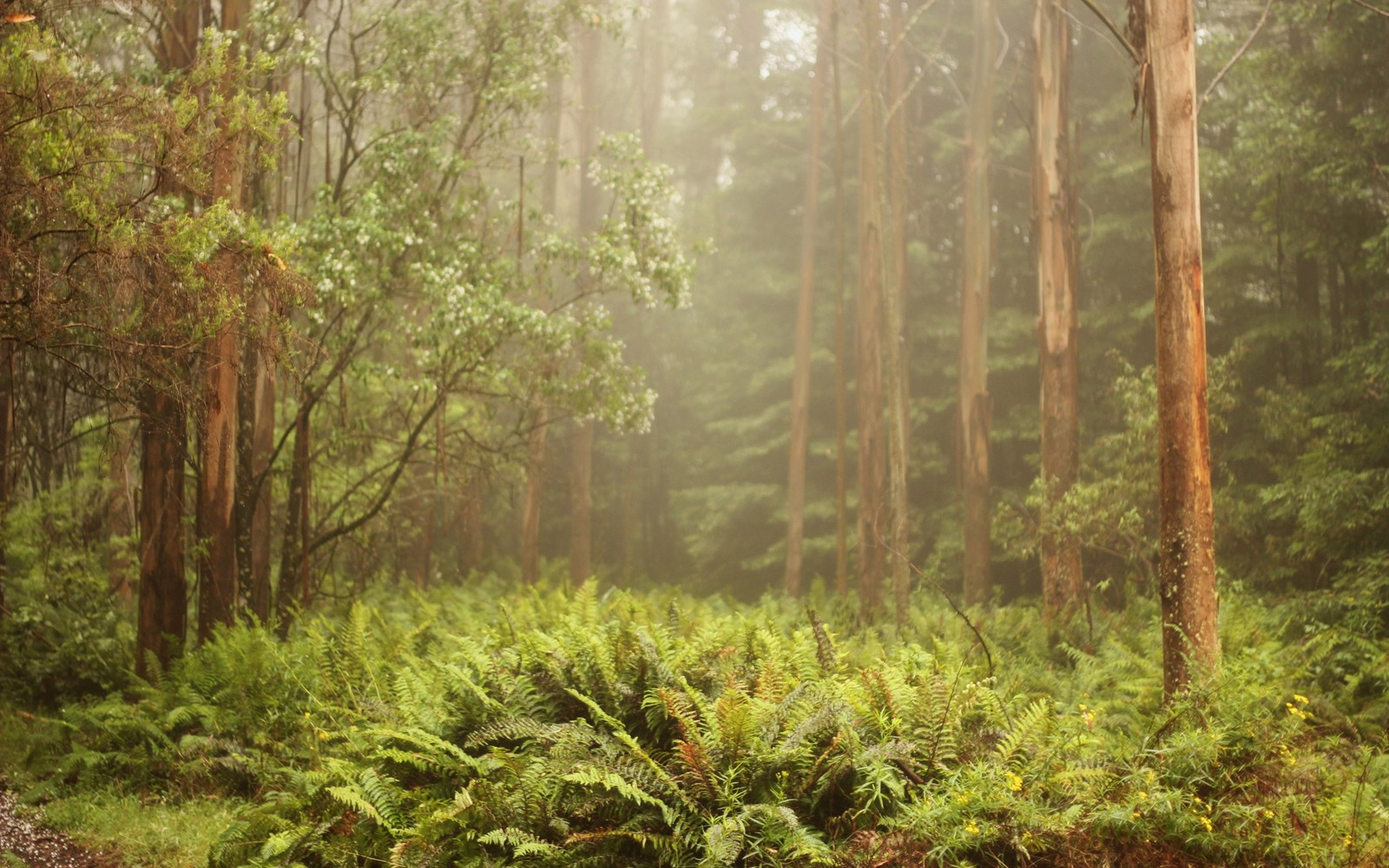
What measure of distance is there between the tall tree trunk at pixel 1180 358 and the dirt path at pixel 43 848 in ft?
25.2

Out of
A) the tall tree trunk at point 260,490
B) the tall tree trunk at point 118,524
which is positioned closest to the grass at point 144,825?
the tall tree trunk at point 118,524

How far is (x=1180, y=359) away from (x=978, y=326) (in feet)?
41.6

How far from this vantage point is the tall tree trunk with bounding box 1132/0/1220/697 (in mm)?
7895

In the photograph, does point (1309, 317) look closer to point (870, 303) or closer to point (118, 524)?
point (870, 303)

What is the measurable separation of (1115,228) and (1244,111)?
358 cm

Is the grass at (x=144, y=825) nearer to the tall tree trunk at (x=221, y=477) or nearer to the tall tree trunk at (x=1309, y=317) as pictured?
the tall tree trunk at (x=221, y=477)

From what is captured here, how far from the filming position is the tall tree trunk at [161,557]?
38.8 ft

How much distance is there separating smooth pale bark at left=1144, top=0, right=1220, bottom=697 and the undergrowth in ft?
1.44

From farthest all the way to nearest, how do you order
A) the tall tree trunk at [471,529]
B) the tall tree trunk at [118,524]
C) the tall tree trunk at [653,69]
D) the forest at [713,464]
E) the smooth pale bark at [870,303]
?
the tall tree trunk at [653,69]
the smooth pale bark at [870,303]
the tall tree trunk at [471,529]
the tall tree trunk at [118,524]
the forest at [713,464]

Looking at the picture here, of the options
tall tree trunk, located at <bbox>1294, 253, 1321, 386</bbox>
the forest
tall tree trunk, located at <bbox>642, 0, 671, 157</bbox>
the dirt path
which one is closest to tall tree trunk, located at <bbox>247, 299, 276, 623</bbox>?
the forest

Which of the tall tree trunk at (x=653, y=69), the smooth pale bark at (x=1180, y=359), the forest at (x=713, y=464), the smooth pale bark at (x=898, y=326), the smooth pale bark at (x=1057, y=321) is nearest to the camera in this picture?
the forest at (x=713, y=464)

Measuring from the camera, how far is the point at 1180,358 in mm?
8000

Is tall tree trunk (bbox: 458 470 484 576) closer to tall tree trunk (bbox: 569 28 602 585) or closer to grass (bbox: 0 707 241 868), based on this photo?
tall tree trunk (bbox: 569 28 602 585)

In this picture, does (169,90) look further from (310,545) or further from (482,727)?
(482,727)
